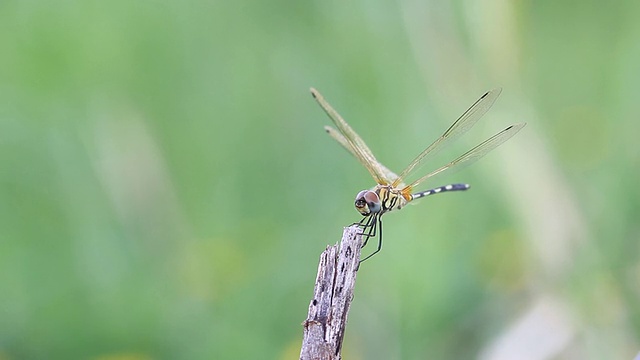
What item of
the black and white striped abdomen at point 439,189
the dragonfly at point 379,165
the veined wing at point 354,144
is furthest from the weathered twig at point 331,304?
the black and white striped abdomen at point 439,189

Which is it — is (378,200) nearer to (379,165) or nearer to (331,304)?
(379,165)

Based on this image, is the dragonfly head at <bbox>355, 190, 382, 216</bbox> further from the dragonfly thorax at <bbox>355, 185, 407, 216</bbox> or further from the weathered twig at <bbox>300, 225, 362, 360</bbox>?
the weathered twig at <bbox>300, 225, 362, 360</bbox>

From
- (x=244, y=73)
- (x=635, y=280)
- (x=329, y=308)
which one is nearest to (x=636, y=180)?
(x=635, y=280)

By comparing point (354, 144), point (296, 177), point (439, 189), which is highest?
point (296, 177)

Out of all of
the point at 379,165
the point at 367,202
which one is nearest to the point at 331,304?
the point at 367,202

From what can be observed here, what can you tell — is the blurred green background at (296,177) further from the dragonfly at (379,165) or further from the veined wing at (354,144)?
the veined wing at (354,144)

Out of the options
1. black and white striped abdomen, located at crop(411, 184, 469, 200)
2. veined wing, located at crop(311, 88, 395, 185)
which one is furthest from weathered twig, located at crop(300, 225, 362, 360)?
black and white striped abdomen, located at crop(411, 184, 469, 200)
